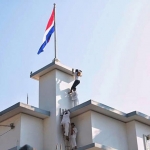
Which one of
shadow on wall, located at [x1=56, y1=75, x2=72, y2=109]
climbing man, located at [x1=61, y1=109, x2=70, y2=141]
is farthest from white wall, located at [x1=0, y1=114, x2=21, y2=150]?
shadow on wall, located at [x1=56, y1=75, x2=72, y2=109]

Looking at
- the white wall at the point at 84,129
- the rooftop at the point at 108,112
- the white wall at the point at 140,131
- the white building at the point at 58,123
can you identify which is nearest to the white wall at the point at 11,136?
the white building at the point at 58,123

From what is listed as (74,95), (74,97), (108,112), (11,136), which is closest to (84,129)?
(108,112)

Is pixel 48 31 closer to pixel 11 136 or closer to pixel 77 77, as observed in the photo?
pixel 77 77

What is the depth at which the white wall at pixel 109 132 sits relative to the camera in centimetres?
1548

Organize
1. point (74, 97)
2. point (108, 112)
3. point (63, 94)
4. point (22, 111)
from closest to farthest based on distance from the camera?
point (22, 111)
point (108, 112)
point (63, 94)
point (74, 97)

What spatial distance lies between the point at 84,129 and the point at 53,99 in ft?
7.75

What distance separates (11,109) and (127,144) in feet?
20.4

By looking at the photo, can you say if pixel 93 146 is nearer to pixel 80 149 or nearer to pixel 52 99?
pixel 80 149

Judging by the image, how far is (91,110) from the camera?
1574cm

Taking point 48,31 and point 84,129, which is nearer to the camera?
point 84,129

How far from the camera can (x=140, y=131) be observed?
16859 millimetres

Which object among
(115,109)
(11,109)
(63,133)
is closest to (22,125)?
(11,109)

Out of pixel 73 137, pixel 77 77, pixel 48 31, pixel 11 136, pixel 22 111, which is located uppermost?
pixel 48 31

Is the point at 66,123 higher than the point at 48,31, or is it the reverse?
the point at 48,31
